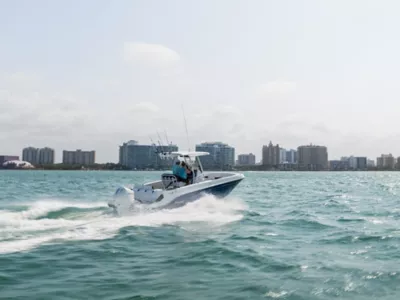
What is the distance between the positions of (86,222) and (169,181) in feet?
20.9

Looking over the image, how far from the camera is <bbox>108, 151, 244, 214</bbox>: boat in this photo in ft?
64.2

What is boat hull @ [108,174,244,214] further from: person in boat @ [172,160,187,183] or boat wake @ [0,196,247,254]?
person in boat @ [172,160,187,183]

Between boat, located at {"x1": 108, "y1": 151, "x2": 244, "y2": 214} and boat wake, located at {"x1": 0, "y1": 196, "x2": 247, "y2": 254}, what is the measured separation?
0.34m

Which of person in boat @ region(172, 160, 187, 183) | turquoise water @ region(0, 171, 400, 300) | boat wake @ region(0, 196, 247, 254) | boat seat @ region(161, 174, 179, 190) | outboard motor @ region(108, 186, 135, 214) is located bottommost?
turquoise water @ region(0, 171, 400, 300)

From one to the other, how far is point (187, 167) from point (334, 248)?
11.2 m

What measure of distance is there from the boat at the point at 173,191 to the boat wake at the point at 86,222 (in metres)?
0.34

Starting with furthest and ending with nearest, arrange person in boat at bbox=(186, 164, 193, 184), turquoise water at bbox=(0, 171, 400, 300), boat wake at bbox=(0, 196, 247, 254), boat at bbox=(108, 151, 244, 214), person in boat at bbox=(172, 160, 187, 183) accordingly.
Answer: person in boat at bbox=(186, 164, 193, 184), person in boat at bbox=(172, 160, 187, 183), boat at bbox=(108, 151, 244, 214), boat wake at bbox=(0, 196, 247, 254), turquoise water at bbox=(0, 171, 400, 300)

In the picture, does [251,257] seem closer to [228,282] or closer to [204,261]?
[204,261]

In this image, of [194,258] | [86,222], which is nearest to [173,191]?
[86,222]

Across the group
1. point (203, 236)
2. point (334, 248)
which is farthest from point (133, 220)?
point (334, 248)

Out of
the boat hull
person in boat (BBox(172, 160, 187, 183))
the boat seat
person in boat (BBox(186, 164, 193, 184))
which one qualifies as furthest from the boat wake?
the boat seat

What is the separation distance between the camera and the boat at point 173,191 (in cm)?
1956

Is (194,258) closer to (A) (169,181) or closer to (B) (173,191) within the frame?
(B) (173,191)

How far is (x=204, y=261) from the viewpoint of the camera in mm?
11719
